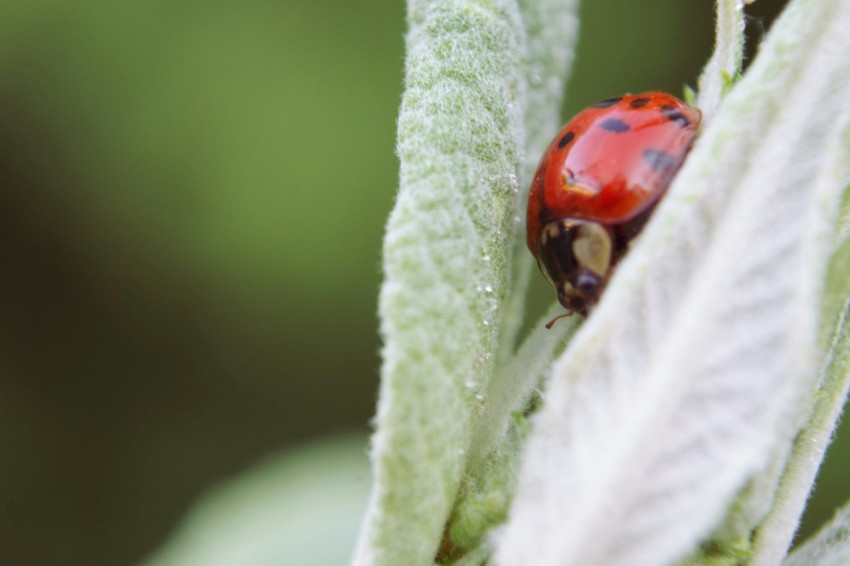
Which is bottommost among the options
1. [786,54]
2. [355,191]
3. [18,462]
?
[18,462]

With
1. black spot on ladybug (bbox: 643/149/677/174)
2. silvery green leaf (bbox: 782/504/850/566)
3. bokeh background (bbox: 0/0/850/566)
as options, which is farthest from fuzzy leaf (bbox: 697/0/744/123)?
bokeh background (bbox: 0/0/850/566)

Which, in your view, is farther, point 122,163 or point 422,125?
point 122,163

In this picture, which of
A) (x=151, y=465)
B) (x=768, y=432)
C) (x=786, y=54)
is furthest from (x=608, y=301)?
(x=151, y=465)

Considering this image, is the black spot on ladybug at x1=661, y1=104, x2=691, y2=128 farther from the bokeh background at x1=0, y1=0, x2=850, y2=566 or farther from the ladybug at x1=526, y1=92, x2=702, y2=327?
the bokeh background at x1=0, y1=0, x2=850, y2=566

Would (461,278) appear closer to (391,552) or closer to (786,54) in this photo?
(391,552)

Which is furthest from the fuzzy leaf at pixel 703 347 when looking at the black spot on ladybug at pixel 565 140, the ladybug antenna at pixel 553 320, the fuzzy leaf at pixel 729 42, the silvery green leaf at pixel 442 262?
the black spot on ladybug at pixel 565 140

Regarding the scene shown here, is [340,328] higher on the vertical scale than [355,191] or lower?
lower

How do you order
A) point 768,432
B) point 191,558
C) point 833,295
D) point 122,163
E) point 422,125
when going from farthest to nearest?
point 122,163 → point 191,558 → point 422,125 → point 833,295 → point 768,432

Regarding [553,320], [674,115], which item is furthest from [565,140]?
[553,320]
